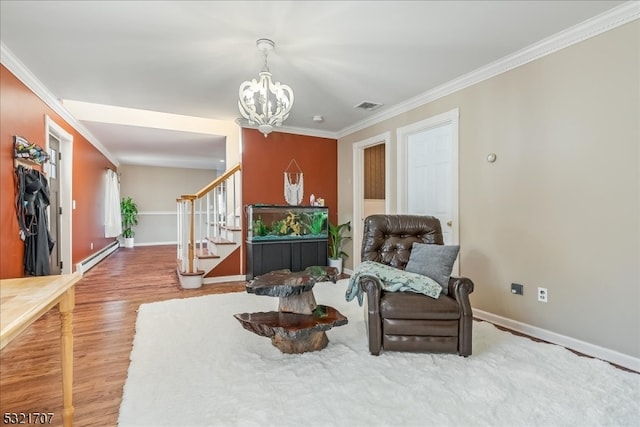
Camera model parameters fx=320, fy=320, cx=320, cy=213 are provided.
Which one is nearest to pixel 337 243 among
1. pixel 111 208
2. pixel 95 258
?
pixel 95 258

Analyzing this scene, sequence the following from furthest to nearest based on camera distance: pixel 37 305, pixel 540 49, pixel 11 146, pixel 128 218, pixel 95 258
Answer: pixel 128 218
pixel 95 258
pixel 11 146
pixel 540 49
pixel 37 305

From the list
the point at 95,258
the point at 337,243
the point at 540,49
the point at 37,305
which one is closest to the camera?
the point at 37,305

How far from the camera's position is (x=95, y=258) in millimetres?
5887

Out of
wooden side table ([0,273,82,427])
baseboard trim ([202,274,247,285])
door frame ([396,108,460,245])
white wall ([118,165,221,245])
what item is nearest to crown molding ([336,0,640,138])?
door frame ([396,108,460,245])

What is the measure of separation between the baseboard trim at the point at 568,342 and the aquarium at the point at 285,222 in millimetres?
2485

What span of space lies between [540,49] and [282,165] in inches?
139

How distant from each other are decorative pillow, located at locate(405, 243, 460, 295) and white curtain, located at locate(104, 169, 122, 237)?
679 cm

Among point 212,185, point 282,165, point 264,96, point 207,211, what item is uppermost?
point 264,96

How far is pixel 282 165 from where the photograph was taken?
514 centimetres

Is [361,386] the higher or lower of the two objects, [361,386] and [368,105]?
the lower

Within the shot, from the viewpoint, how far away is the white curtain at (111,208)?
6910mm

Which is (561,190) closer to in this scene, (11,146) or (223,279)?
(223,279)

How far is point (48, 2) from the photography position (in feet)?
6.70

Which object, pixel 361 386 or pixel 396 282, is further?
pixel 396 282
